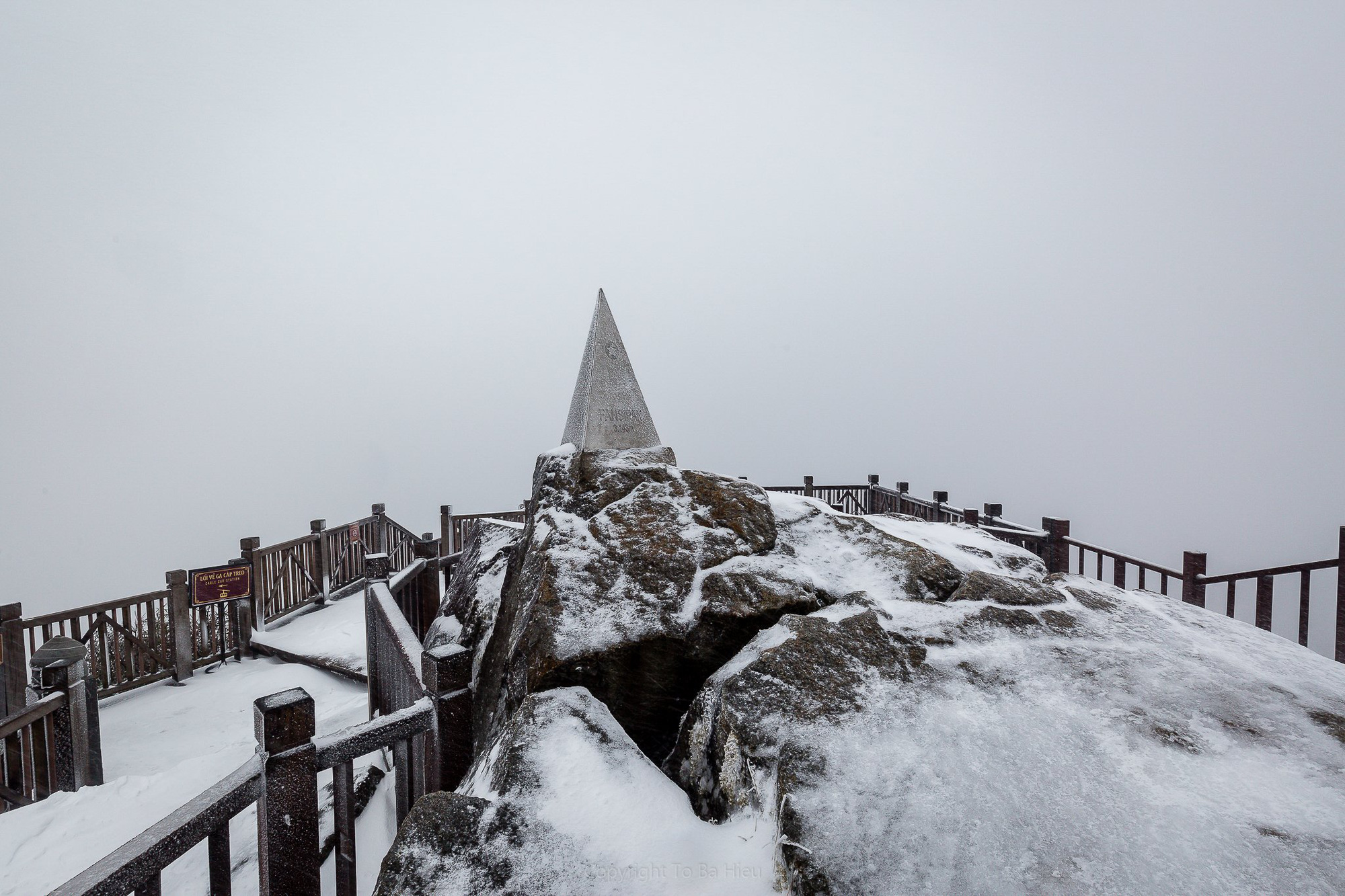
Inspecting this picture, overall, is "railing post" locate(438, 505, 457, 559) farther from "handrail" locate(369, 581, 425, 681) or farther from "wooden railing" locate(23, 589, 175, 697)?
"handrail" locate(369, 581, 425, 681)

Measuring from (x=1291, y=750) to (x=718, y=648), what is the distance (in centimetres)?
242

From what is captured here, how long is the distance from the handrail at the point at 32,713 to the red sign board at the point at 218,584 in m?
3.30

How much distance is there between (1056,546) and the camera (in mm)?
7250

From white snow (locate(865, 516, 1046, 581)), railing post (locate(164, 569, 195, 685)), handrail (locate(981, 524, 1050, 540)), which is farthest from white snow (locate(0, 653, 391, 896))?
handrail (locate(981, 524, 1050, 540))

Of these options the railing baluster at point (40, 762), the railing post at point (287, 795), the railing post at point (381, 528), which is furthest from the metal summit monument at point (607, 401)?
the railing post at point (381, 528)

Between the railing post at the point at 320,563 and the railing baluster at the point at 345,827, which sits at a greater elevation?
the railing baluster at the point at 345,827

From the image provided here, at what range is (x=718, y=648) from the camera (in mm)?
3188

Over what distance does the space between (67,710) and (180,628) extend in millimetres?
2971

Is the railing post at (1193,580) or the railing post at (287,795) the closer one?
the railing post at (287,795)

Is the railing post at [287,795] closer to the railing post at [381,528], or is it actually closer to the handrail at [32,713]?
the handrail at [32,713]

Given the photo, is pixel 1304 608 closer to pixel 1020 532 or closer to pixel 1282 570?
pixel 1282 570

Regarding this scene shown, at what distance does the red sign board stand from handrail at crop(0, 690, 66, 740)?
3305 mm

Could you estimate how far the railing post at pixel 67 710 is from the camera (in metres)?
5.14

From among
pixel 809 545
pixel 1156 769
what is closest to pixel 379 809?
pixel 809 545
